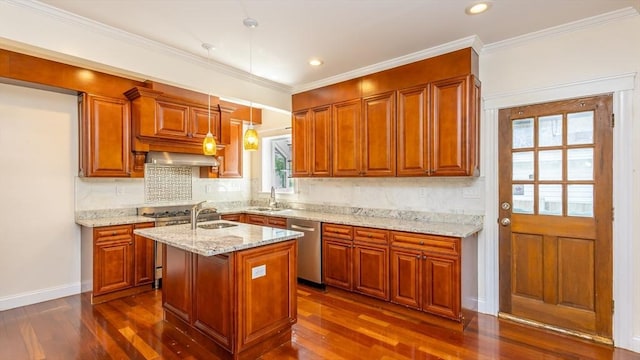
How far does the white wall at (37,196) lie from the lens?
3375mm

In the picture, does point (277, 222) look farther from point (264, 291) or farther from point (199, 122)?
point (264, 291)

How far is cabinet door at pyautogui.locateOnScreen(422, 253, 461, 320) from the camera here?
9.42 feet

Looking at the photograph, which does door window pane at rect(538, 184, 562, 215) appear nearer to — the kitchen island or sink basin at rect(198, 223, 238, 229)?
the kitchen island

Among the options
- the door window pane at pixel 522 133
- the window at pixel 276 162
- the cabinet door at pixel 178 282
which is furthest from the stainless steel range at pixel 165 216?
the door window pane at pixel 522 133

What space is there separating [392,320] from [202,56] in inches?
133

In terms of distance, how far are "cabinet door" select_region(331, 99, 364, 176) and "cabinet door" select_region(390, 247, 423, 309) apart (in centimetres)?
112

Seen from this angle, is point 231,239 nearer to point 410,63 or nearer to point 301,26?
point 301,26

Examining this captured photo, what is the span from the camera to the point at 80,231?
3840mm

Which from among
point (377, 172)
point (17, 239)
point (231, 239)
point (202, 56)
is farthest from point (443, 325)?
point (17, 239)

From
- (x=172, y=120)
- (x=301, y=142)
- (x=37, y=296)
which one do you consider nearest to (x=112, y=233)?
(x=37, y=296)

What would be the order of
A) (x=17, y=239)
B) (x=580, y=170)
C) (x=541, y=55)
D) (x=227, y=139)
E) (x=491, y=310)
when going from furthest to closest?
(x=227, y=139), (x=17, y=239), (x=491, y=310), (x=541, y=55), (x=580, y=170)

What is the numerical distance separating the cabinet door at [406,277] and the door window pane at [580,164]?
149 cm

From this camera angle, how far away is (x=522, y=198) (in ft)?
10.1

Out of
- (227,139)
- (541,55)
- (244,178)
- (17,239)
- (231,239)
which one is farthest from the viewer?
(244,178)
